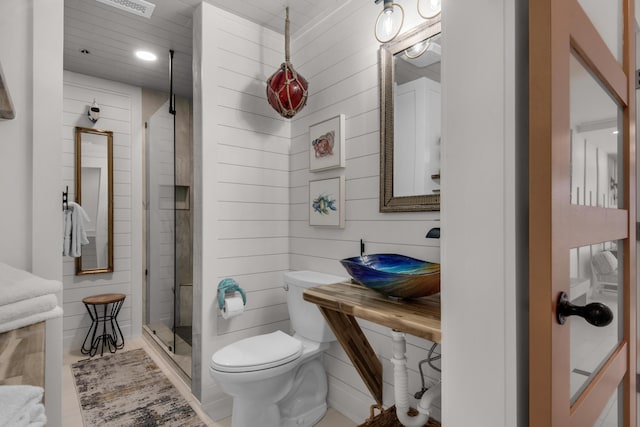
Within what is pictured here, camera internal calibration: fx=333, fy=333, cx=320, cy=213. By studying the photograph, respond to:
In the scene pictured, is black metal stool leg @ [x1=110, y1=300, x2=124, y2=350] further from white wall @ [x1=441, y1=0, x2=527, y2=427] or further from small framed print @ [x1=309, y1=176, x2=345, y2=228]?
white wall @ [x1=441, y1=0, x2=527, y2=427]

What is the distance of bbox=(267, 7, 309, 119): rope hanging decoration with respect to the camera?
211 centimetres

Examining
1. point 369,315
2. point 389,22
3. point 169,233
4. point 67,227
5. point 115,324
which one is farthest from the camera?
point 115,324

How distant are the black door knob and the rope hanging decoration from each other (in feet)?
6.08

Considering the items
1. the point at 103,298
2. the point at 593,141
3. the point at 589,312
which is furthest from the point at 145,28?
the point at 589,312

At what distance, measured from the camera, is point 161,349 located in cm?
295

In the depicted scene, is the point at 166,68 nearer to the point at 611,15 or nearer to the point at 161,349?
the point at 161,349

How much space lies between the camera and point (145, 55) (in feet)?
8.95

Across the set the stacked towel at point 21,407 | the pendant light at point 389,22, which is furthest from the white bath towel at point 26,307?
the pendant light at point 389,22

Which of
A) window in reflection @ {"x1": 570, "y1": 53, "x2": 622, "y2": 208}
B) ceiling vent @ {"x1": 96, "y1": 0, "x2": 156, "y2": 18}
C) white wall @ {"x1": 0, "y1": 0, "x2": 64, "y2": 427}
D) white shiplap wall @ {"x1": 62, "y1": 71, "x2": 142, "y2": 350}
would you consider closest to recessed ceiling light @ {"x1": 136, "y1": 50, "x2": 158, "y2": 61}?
ceiling vent @ {"x1": 96, "y1": 0, "x2": 156, "y2": 18}

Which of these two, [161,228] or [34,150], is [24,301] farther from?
[161,228]

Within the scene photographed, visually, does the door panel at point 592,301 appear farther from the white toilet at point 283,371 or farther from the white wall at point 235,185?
the white wall at point 235,185

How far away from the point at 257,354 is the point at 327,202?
38.7 inches

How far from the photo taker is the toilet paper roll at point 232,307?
2041 millimetres

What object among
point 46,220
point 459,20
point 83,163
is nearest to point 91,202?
point 83,163
